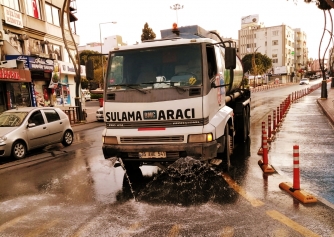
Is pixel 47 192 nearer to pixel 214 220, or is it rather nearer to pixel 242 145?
pixel 214 220

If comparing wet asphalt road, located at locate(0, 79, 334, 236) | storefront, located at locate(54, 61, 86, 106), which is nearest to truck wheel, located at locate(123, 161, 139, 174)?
wet asphalt road, located at locate(0, 79, 334, 236)

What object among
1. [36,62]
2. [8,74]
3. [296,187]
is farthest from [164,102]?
[36,62]

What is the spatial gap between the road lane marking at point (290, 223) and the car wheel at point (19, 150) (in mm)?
7941

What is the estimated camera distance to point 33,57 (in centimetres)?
2006

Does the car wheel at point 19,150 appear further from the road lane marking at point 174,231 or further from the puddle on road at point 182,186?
the road lane marking at point 174,231

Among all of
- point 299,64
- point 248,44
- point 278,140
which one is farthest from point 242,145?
point 299,64

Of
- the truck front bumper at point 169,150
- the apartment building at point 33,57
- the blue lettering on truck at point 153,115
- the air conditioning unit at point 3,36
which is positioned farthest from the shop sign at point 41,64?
the truck front bumper at point 169,150

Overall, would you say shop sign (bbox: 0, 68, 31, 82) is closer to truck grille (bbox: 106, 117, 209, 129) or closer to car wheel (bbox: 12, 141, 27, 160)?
car wheel (bbox: 12, 141, 27, 160)

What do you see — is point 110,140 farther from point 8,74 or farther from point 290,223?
point 8,74

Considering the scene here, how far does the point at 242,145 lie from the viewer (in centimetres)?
1047

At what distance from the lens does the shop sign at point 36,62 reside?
1889 cm

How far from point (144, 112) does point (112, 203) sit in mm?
1798

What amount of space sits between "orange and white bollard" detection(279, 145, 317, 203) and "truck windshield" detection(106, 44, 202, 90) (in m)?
2.22

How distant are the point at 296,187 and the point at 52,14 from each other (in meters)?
24.8
